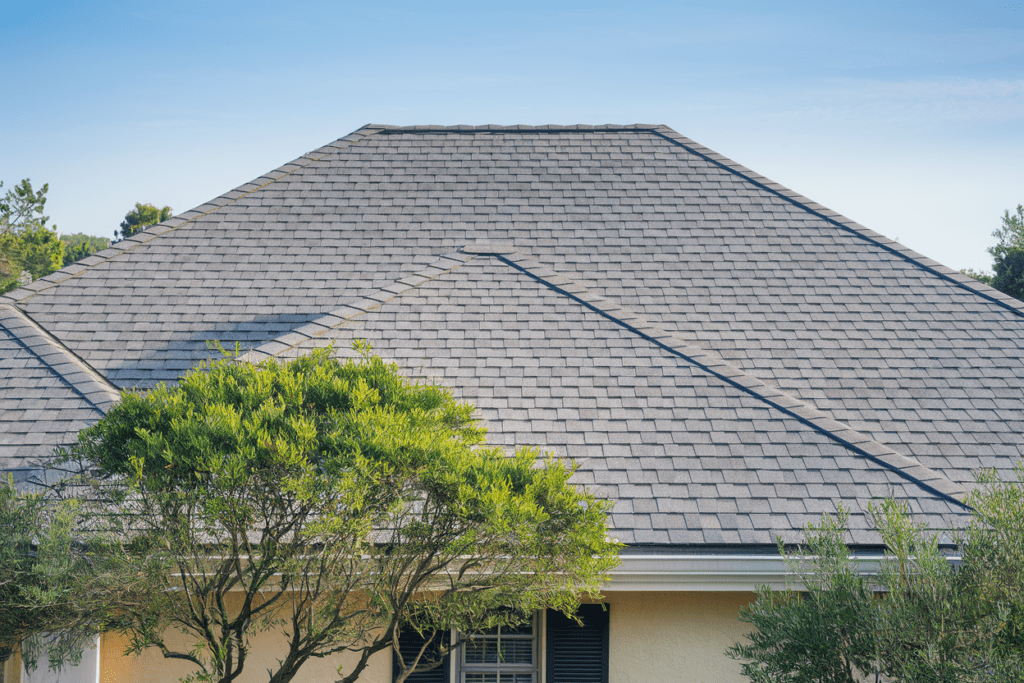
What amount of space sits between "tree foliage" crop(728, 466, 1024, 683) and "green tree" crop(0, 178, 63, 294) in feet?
97.0

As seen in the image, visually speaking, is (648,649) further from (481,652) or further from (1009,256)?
(1009,256)

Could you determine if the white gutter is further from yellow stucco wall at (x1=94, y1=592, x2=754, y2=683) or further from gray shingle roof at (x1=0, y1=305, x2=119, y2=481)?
gray shingle roof at (x1=0, y1=305, x2=119, y2=481)

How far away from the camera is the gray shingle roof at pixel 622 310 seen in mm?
7117

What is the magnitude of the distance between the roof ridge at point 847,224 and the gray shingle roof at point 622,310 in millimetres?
44

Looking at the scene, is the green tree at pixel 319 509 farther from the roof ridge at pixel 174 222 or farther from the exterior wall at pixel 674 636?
the roof ridge at pixel 174 222

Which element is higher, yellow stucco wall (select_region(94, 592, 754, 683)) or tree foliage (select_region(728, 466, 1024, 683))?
tree foliage (select_region(728, 466, 1024, 683))

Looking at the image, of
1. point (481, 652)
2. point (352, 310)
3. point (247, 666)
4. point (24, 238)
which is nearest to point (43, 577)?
point (247, 666)

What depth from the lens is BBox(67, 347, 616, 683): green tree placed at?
421 centimetres

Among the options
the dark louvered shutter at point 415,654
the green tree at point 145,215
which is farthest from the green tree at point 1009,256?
the green tree at point 145,215

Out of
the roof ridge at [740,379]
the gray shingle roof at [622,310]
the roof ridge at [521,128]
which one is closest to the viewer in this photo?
the roof ridge at [740,379]

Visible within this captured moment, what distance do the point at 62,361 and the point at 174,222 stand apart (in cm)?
382

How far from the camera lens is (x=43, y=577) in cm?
438

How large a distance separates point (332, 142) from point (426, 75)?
5.44 m

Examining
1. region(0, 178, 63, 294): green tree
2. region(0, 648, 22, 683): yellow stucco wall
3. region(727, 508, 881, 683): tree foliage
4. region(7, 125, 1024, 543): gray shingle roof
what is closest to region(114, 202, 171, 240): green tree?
region(0, 178, 63, 294): green tree
